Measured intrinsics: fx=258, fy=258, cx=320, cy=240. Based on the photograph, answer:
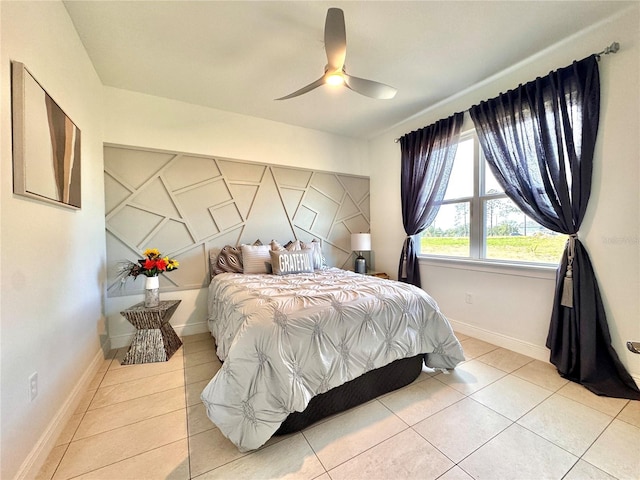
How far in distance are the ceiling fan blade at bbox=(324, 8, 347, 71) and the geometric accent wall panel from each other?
194 centimetres

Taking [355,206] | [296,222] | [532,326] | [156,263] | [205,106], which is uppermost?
[205,106]

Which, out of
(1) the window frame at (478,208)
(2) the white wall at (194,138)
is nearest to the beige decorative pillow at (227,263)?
(2) the white wall at (194,138)

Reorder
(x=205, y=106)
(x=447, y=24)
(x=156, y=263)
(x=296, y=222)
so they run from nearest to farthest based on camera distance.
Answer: (x=447, y=24) → (x=156, y=263) → (x=205, y=106) → (x=296, y=222)

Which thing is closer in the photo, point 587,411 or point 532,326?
point 587,411

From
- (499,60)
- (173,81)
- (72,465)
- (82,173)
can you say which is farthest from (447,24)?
(72,465)

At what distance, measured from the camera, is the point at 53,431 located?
1.46 meters

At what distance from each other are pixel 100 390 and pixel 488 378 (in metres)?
3.05

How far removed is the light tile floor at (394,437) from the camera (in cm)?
128

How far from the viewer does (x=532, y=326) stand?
2432 millimetres

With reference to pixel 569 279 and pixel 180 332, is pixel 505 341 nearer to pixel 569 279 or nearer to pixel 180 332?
pixel 569 279

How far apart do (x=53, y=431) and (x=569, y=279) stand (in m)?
3.67

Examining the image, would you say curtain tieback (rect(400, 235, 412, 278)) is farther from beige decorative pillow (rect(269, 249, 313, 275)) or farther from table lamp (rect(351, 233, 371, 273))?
beige decorative pillow (rect(269, 249, 313, 275))

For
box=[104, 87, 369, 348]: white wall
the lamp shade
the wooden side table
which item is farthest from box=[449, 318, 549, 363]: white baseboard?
the wooden side table

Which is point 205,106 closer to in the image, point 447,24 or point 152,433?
point 447,24
